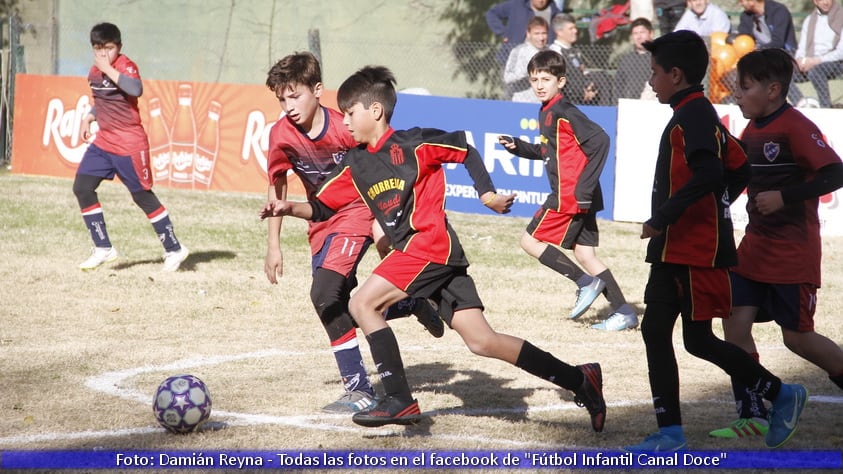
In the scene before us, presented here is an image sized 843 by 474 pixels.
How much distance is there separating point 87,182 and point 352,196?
5.27 meters

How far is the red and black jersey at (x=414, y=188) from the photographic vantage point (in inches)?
203

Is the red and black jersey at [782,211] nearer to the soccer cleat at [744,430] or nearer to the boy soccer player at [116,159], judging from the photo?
the soccer cleat at [744,430]

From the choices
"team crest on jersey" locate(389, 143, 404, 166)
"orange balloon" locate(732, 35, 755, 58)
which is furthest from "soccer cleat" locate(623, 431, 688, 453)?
"orange balloon" locate(732, 35, 755, 58)

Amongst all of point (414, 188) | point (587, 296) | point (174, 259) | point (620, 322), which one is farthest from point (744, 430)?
point (174, 259)

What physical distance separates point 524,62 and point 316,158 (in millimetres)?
9202

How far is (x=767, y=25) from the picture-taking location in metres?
14.9

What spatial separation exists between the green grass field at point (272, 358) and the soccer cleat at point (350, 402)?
0.10m

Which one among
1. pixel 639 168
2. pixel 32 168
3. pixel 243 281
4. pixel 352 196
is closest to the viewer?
pixel 352 196

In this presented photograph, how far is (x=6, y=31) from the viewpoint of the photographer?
21750mm

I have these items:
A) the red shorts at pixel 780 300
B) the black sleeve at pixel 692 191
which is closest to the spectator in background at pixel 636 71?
the red shorts at pixel 780 300

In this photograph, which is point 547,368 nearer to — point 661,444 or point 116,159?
point 661,444

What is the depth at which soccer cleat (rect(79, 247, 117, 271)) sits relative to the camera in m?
10.1

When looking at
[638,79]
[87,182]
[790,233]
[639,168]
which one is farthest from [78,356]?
[638,79]

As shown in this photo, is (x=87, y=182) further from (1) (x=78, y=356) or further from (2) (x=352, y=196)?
(2) (x=352, y=196)
